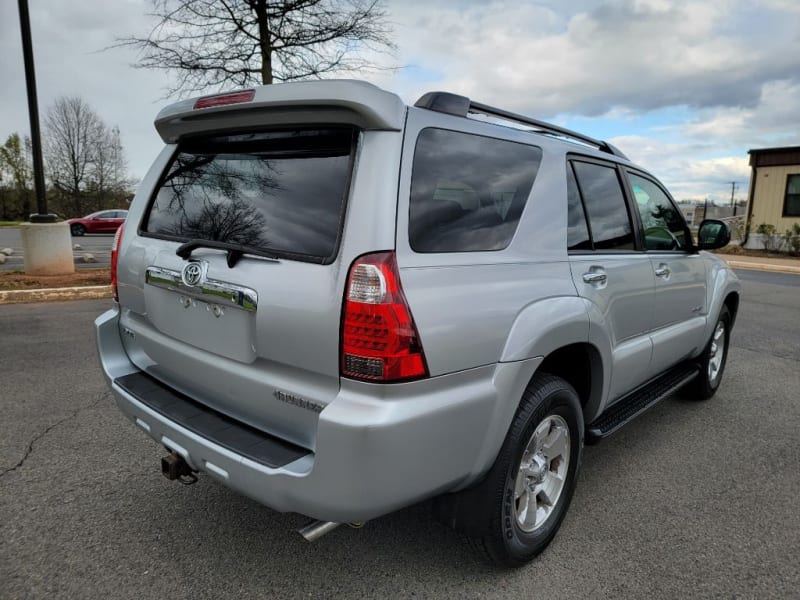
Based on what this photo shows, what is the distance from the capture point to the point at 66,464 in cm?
314

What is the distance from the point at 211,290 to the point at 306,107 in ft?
2.52

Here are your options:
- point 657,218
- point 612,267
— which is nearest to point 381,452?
point 612,267

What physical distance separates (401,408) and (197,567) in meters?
1.26

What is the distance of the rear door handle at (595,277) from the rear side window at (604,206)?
17 centimetres

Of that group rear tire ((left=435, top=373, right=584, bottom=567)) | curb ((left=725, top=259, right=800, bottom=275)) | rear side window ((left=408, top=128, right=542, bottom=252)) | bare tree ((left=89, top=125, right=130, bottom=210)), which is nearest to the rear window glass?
rear side window ((left=408, top=128, right=542, bottom=252))

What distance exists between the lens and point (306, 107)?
1966 mm

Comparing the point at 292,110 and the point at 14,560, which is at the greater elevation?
the point at 292,110

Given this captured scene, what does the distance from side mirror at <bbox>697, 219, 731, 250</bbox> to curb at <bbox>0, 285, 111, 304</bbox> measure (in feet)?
26.4

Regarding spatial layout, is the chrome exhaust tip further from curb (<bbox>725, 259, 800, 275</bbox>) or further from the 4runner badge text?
curb (<bbox>725, 259, 800, 275</bbox>)

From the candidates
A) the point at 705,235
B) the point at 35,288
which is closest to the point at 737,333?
the point at 705,235

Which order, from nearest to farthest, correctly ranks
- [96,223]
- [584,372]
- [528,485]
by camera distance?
[528,485] < [584,372] < [96,223]

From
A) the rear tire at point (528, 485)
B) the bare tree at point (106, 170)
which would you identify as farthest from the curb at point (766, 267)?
the bare tree at point (106, 170)

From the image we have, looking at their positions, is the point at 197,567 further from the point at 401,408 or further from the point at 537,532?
the point at 537,532

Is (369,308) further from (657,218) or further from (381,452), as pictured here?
(657,218)
